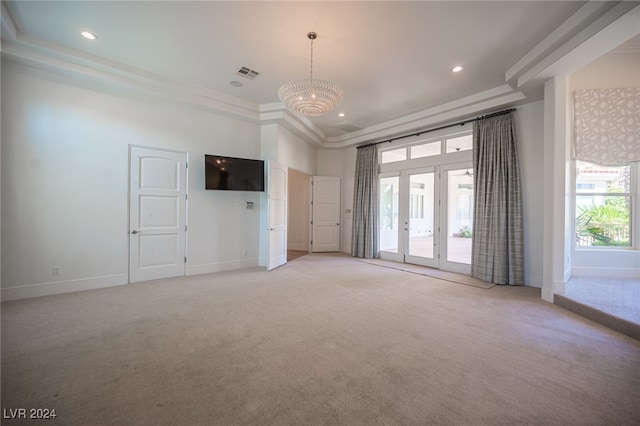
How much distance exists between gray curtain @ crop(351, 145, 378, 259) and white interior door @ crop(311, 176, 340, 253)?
701mm

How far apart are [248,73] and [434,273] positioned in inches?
196

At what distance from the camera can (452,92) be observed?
473cm

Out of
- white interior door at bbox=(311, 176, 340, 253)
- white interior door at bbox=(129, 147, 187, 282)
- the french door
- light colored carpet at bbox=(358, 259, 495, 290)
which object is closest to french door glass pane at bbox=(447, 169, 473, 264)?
the french door

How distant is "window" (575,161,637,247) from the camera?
432 cm

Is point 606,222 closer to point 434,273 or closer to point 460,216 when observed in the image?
point 460,216

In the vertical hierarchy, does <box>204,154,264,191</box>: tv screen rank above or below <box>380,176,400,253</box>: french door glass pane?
above

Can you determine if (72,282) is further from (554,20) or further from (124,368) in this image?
(554,20)

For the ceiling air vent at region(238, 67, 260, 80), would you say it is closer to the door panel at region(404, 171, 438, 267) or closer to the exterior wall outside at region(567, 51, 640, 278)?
the door panel at region(404, 171, 438, 267)

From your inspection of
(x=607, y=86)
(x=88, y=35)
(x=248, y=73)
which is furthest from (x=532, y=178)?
(x=88, y=35)

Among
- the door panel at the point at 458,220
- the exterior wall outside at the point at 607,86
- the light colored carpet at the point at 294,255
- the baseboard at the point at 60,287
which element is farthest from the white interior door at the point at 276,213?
the exterior wall outside at the point at 607,86

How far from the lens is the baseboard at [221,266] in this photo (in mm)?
5145

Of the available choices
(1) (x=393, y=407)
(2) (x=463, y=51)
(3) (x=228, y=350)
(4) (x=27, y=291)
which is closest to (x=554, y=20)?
(2) (x=463, y=51)

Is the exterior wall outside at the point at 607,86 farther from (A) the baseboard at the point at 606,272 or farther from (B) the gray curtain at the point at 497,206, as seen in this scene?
(B) the gray curtain at the point at 497,206

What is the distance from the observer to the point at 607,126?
13.2 ft
